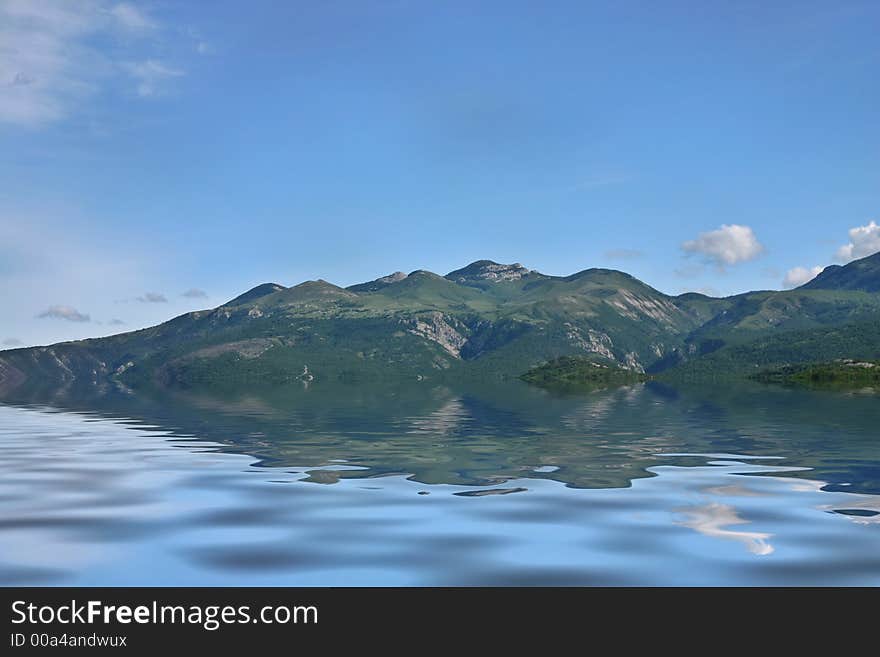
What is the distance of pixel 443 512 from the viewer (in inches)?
1320

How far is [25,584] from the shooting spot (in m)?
22.0

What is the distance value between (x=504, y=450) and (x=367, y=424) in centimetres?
3657

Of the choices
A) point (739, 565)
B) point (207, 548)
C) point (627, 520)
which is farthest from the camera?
point (627, 520)

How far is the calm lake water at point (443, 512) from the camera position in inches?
928

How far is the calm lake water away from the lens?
23.6 meters

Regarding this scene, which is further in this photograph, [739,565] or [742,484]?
[742,484]
